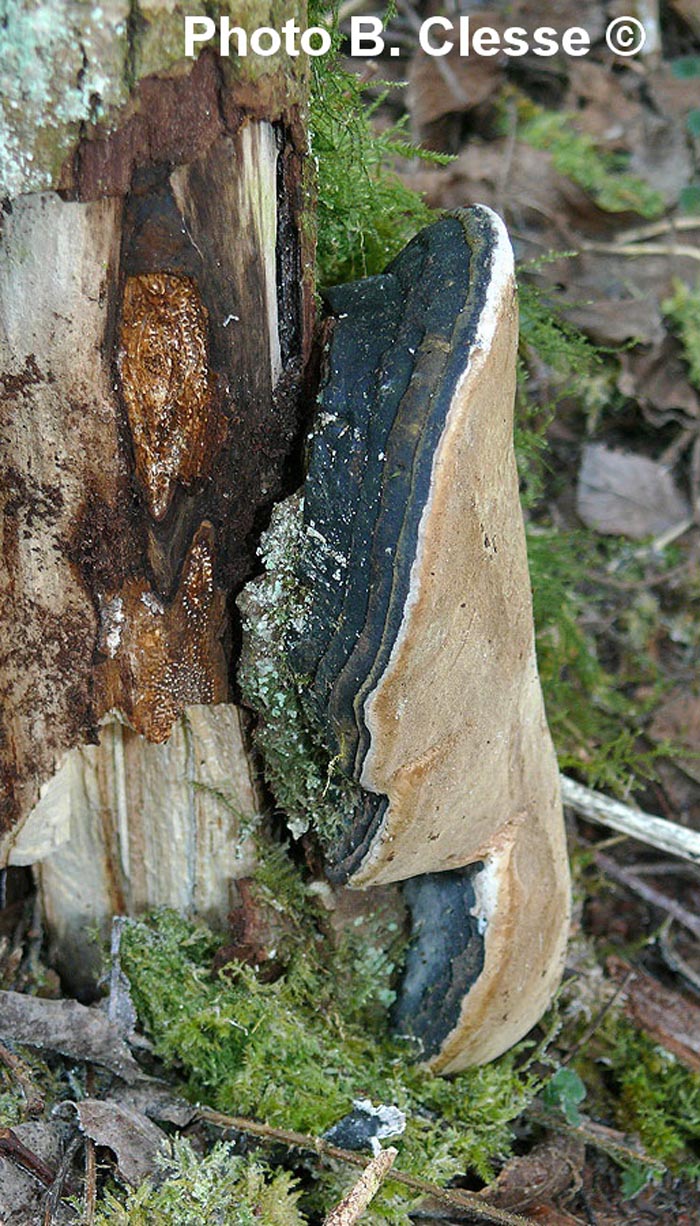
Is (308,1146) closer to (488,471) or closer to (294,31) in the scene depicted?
(488,471)

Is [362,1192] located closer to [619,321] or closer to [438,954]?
[438,954]

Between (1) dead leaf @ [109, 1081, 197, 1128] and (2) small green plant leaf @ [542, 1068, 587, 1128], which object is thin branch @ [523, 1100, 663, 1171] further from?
(1) dead leaf @ [109, 1081, 197, 1128]

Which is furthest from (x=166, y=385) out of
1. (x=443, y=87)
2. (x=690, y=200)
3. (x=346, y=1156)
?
(x=690, y=200)

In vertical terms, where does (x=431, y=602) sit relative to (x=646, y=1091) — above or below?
above

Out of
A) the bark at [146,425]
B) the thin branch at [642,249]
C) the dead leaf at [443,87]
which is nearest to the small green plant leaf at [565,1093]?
the bark at [146,425]

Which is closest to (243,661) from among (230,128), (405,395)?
(405,395)

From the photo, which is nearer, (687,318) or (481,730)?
(481,730)

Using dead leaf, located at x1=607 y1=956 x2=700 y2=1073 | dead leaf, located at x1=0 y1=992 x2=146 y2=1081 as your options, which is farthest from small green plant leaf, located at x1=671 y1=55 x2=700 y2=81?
dead leaf, located at x1=0 y1=992 x2=146 y2=1081
